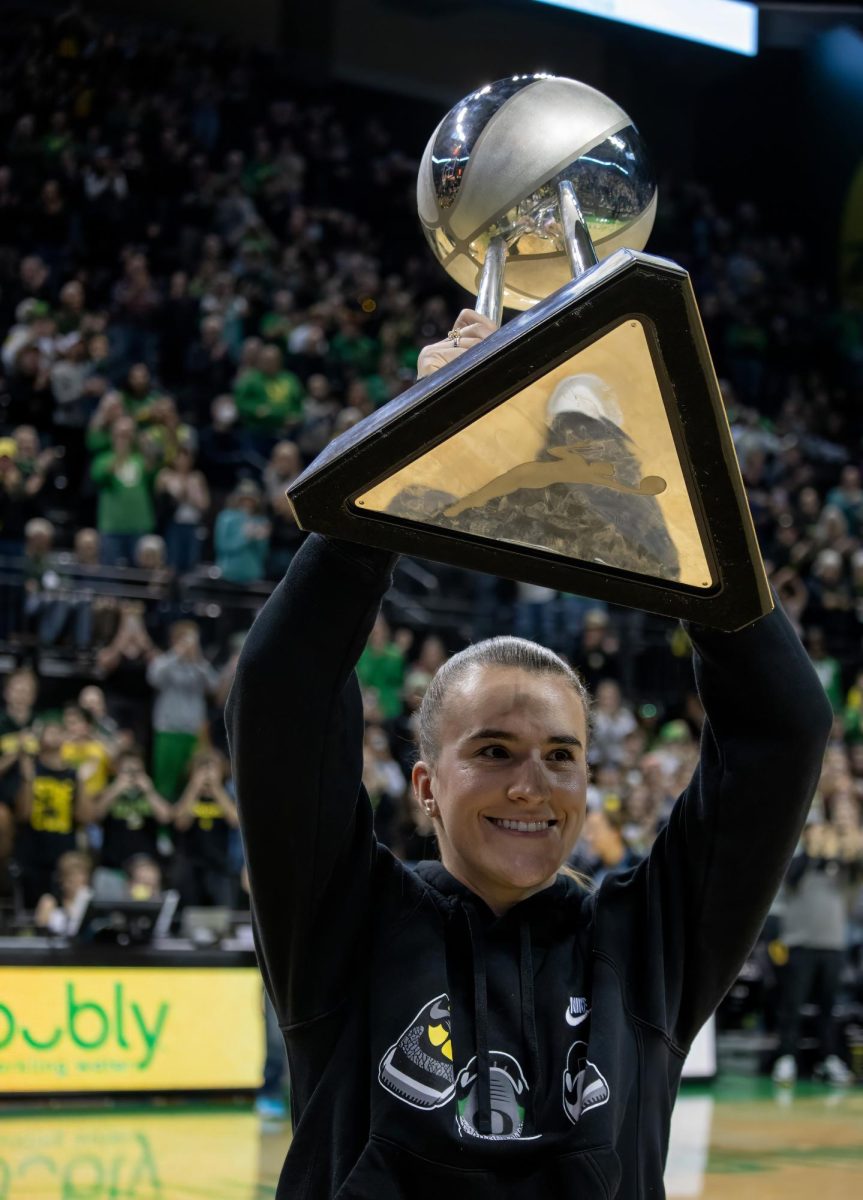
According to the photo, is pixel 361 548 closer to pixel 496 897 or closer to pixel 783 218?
pixel 496 897

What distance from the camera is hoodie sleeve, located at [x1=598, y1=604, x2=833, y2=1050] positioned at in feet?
5.95

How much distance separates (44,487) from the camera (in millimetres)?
11945

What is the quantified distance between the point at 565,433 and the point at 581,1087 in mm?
714

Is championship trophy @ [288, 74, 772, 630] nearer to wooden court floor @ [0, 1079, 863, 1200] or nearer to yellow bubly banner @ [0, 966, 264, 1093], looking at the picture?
wooden court floor @ [0, 1079, 863, 1200]

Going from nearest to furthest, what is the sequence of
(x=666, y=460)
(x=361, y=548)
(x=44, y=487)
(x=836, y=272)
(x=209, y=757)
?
(x=666, y=460), (x=361, y=548), (x=209, y=757), (x=44, y=487), (x=836, y=272)

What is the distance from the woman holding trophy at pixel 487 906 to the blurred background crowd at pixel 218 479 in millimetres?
5538

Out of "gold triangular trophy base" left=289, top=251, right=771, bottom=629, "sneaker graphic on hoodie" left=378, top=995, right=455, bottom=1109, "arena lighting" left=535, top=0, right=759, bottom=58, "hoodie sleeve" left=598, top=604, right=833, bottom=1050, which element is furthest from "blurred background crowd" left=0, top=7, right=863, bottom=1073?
"gold triangular trophy base" left=289, top=251, right=771, bottom=629

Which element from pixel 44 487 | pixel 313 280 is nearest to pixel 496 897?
pixel 44 487

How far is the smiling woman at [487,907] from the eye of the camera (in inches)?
66.8

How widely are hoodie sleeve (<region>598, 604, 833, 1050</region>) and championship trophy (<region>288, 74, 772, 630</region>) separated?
22 centimetres

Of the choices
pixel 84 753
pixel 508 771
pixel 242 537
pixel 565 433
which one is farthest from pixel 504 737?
pixel 242 537

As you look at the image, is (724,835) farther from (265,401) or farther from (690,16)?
(690,16)

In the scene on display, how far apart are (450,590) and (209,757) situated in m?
4.30

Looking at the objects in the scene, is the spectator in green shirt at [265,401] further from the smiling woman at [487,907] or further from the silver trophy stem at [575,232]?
the silver trophy stem at [575,232]
